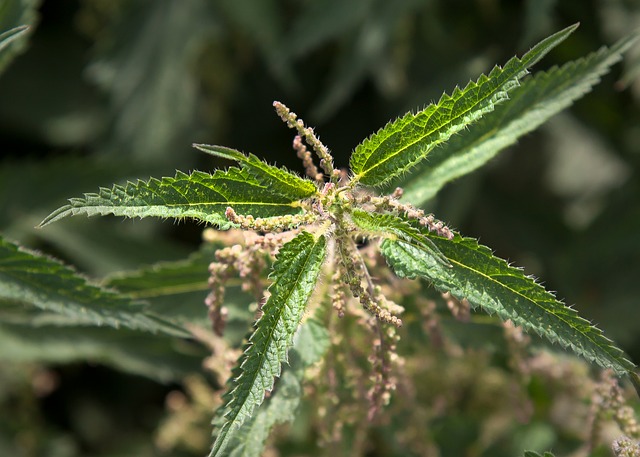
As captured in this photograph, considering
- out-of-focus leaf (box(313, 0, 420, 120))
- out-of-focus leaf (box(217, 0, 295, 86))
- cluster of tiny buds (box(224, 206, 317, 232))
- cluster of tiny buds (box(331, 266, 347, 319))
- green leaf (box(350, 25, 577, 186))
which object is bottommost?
cluster of tiny buds (box(331, 266, 347, 319))

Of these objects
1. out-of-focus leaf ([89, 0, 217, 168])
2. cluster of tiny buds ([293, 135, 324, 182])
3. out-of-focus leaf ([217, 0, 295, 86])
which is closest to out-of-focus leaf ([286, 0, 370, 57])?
out-of-focus leaf ([217, 0, 295, 86])

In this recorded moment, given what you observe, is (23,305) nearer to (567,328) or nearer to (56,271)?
(56,271)

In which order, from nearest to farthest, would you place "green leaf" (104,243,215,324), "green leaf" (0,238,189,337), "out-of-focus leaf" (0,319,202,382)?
"green leaf" (0,238,189,337), "green leaf" (104,243,215,324), "out-of-focus leaf" (0,319,202,382)

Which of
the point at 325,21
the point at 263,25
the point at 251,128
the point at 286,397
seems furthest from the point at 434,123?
the point at 251,128

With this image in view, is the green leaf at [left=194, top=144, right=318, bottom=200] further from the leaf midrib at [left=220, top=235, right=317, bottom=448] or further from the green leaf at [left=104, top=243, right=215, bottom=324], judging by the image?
the green leaf at [left=104, top=243, right=215, bottom=324]

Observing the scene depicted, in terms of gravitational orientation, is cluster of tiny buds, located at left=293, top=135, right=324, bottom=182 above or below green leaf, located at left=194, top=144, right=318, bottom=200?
above

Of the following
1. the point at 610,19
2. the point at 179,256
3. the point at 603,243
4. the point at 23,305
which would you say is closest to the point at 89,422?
the point at 179,256

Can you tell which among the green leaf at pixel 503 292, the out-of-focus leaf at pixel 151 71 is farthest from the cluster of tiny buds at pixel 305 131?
the out-of-focus leaf at pixel 151 71
